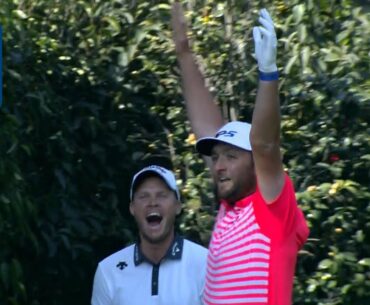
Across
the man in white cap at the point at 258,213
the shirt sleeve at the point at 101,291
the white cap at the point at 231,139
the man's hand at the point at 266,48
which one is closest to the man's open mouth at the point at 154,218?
the shirt sleeve at the point at 101,291

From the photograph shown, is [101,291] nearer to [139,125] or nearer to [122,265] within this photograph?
[122,265]

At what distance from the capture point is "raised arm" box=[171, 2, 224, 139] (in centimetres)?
537

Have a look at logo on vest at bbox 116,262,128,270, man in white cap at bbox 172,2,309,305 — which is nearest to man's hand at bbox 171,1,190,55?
man in white cap at bbox 172,2,309,305

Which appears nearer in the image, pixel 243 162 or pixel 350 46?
pixel 243 162

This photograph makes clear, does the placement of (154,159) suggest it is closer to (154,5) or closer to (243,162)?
(154,5)

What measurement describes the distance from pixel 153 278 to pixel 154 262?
8 cm

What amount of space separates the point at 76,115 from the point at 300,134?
1221 mm

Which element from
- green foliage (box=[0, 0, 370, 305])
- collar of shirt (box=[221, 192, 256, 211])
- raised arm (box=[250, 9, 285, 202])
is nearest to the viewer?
raised arm (box=[250, 9, 285, 202])

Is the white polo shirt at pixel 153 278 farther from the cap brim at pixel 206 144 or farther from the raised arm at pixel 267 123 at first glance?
the raised arm at pixel 267 123

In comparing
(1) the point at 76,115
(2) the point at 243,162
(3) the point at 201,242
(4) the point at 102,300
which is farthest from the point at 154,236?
(1) the point at 76,115

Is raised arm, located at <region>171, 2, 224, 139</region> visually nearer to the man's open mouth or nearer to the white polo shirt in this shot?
the man's open mouth

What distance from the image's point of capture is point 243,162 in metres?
4.69

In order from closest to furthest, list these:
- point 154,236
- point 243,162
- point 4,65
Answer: point 243,162
point 154,236
point 4,65

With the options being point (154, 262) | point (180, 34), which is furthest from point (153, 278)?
point (180, 34)
